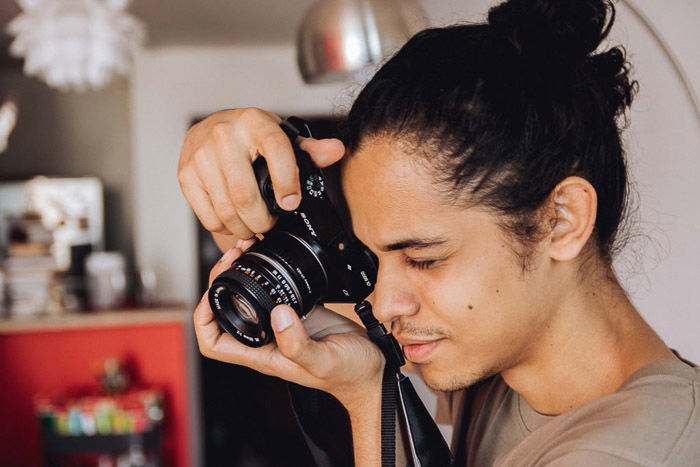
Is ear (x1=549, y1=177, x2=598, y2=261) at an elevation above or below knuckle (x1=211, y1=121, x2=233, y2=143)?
below

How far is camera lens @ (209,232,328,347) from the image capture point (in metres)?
0.81

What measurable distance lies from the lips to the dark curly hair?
17 cm

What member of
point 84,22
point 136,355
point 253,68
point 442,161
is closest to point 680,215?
point 442,161

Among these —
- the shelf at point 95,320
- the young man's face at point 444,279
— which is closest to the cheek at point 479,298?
the young man's face at point 444,279

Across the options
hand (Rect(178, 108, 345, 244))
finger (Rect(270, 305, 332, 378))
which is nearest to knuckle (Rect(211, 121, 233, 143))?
hand (Rect(178, 108, 345, 244))

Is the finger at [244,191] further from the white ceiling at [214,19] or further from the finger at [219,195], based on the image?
the white ceiling at [214,19]

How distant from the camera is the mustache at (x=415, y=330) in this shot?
2.60ft

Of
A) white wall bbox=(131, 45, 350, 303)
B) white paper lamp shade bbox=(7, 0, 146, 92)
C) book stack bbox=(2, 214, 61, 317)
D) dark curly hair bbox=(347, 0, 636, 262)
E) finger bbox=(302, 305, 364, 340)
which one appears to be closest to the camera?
dark curly hair bbox=(347, 0, 636, 262)

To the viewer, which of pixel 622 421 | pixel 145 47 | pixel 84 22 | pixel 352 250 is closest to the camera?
pixel 622 421

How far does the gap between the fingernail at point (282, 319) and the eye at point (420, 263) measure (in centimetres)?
15

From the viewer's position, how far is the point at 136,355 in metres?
2.81

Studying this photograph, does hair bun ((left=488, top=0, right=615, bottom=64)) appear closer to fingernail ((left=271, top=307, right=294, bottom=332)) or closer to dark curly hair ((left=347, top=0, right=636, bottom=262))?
dark curly hair ((left=347, top=0, right=636, bottom=262))

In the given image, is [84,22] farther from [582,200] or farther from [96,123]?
[96,123]

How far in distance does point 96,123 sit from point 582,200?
3250 millimetres
